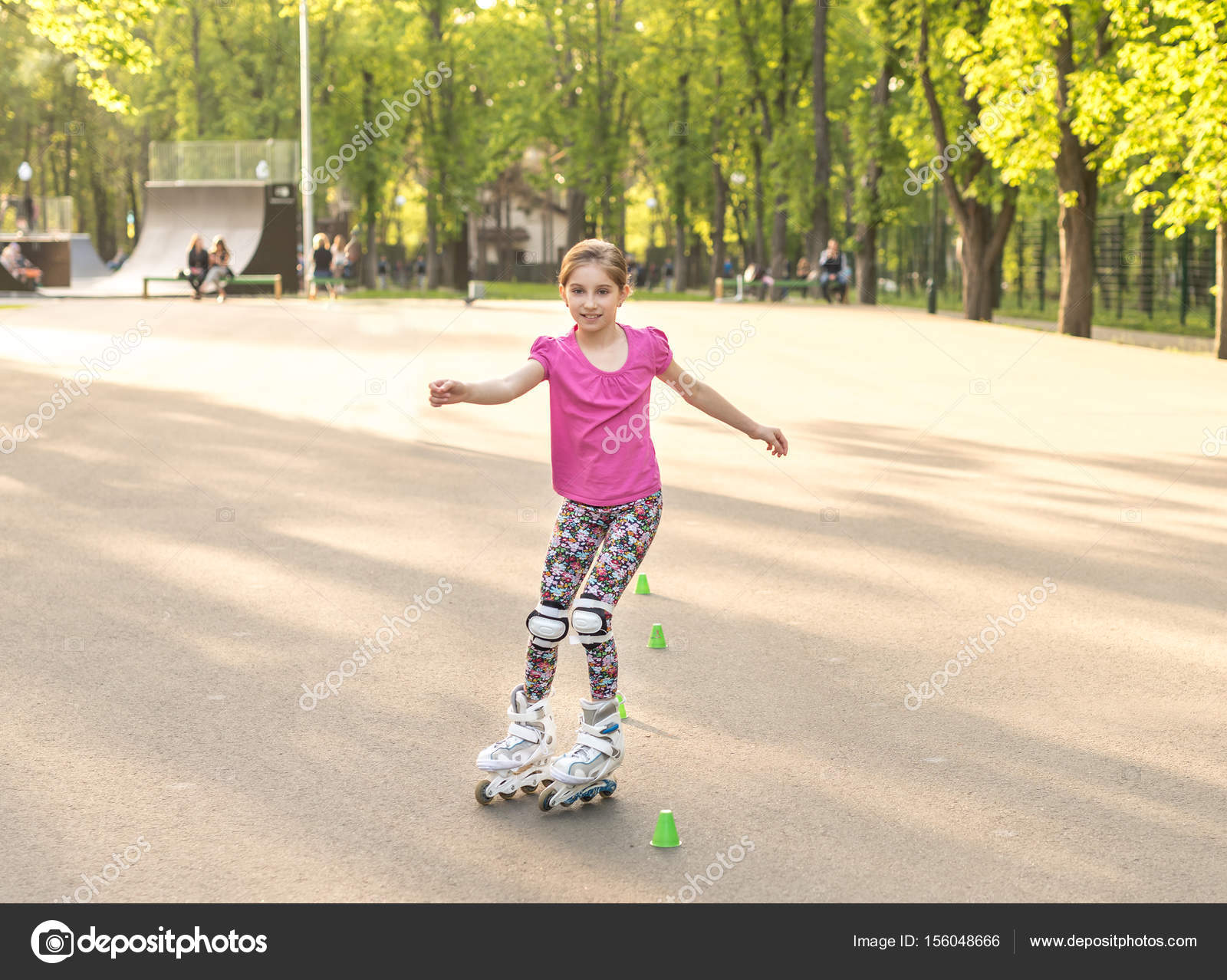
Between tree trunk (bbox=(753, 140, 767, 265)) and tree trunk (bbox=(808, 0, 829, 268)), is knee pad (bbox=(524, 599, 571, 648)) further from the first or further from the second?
tree trunk (bbox=(753, 140, 767, 265))

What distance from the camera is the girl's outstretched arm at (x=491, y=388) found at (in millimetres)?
4309

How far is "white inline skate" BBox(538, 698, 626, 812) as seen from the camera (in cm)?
453

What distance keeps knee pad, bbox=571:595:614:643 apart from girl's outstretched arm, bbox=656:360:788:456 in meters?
0.76

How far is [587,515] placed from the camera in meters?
4.64

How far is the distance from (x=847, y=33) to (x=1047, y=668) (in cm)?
4442

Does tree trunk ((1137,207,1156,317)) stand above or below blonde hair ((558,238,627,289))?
above

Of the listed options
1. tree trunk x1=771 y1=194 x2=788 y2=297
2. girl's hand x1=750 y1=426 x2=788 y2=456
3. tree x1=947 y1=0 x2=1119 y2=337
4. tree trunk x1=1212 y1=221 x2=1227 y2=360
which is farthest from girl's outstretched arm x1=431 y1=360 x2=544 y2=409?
tree trunk x1=771 y1=194 x2=788 y2=297

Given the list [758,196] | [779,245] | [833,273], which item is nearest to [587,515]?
[833,273]

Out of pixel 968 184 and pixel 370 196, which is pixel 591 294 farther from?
pixel 370 196

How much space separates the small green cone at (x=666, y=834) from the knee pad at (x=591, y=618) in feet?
1.95

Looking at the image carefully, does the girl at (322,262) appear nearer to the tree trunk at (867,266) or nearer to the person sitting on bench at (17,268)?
the person sitting on bench at (17,268)

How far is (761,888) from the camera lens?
393 centimetres

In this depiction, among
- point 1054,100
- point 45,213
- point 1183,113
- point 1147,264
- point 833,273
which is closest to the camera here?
point 1183,113

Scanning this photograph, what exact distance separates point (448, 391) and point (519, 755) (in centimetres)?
114
